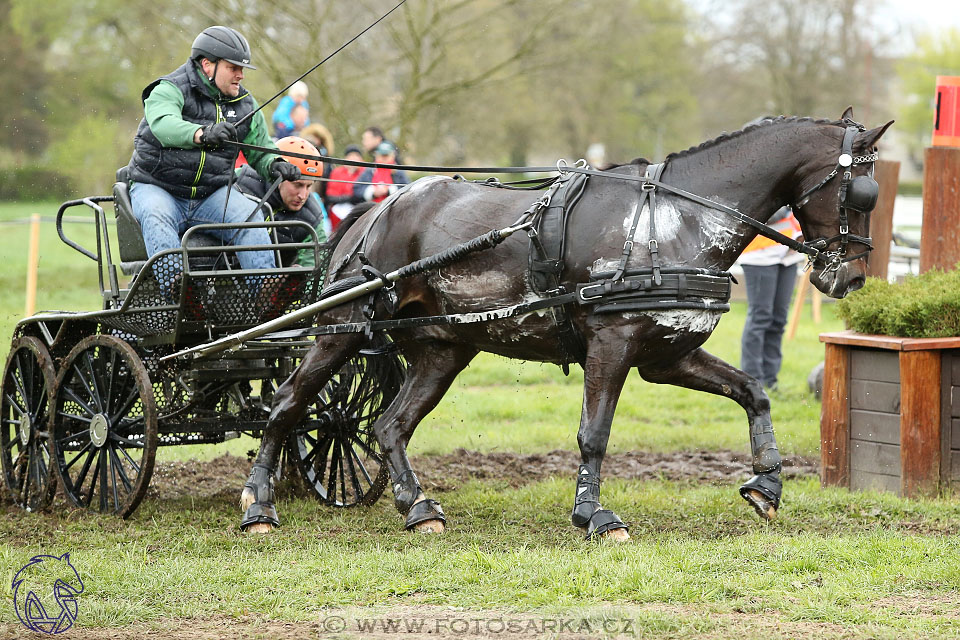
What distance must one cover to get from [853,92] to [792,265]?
25.9 meters

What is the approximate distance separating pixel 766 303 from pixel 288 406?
17.0ft

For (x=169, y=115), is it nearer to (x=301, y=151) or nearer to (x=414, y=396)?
(x=301, y=151)

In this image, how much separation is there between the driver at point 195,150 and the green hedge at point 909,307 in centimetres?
335

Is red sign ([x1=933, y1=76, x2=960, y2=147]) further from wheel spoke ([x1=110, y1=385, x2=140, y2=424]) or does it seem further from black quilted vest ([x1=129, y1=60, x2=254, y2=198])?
wheel spoke ([x1=110, y1=385, x2=140, y2=424])

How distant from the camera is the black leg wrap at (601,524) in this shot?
5191mm

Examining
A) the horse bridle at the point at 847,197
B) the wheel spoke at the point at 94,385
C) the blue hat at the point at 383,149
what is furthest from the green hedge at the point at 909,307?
the blue hat at the point at 383,149

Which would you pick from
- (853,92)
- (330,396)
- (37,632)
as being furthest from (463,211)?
(853,92)

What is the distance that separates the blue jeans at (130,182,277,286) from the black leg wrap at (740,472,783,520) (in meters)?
2.89

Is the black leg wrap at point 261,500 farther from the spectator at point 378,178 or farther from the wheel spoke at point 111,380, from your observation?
the spectator at point 378,178

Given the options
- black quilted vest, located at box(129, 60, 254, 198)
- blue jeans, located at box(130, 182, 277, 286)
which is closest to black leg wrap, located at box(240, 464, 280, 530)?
blue jeans, located at box(130, 182, 277, 286)

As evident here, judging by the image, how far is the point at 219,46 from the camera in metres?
5.93

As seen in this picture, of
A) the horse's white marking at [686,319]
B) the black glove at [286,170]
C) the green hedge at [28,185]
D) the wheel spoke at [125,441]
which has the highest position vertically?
the green hedge at [28,185]

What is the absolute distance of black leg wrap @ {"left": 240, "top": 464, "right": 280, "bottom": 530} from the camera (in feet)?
18.9

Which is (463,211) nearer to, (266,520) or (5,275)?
(266,520)
